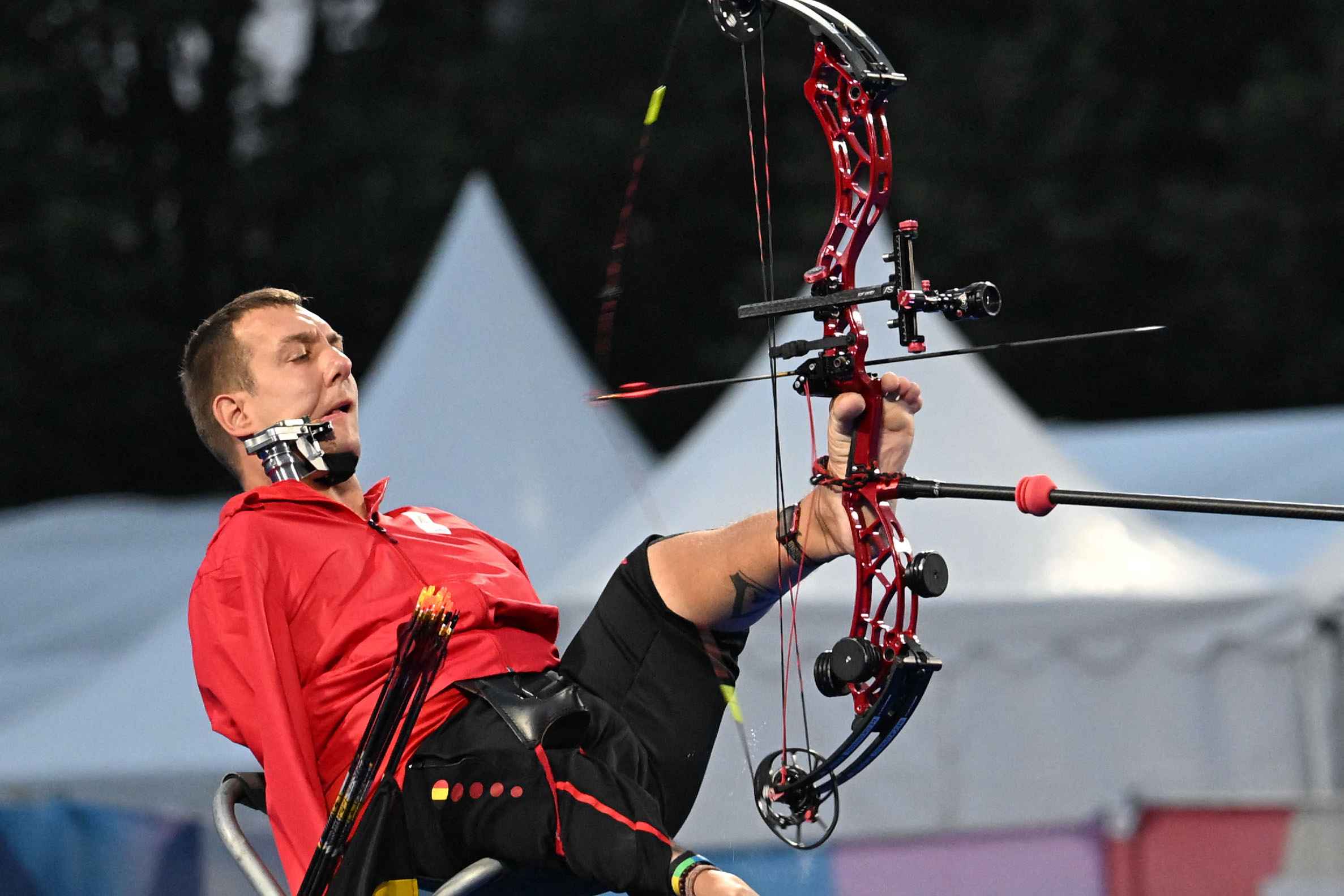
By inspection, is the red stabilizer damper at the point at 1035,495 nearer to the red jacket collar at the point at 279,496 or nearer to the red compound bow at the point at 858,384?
the red compound bow at the point at 858,384

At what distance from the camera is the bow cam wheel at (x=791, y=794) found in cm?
226

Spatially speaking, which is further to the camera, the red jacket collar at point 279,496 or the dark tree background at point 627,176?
the dark tree background at point 627,176

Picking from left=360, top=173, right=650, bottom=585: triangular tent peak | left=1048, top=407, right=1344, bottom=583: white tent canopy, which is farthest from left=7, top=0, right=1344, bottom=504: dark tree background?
left=360, top=173, right=650, bottom=585: triangular tent peak

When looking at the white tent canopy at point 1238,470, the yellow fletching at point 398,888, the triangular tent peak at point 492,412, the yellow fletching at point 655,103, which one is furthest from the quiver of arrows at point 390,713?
the white tent canopy at point 1238,470

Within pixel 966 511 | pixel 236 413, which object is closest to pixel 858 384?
pixel 236 413

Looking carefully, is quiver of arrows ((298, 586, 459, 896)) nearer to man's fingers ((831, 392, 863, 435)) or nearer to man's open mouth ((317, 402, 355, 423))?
man's open mouth ((317, 402, 355, 423))

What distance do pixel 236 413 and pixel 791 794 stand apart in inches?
38.1

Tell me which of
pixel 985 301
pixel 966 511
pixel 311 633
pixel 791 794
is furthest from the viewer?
pixel 966 511

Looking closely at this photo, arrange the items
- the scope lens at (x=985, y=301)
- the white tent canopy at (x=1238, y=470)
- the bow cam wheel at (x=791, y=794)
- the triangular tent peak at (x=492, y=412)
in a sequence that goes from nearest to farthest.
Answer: the scope lens at (x=985, y=301)
the bow cam wheel at (x=791, y=794)
the triangular tent peak at (x=492, y=412)
the white tent canopy at (x=1238, y=470)

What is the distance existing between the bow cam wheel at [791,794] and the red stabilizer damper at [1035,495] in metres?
0.51

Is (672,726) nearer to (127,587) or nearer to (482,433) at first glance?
(482,433)

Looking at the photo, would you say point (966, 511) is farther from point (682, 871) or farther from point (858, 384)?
point (682, 871)

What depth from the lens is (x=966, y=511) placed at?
569cm

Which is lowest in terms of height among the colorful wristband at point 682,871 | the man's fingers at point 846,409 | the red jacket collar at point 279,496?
the colorful wristband at point 682,871
